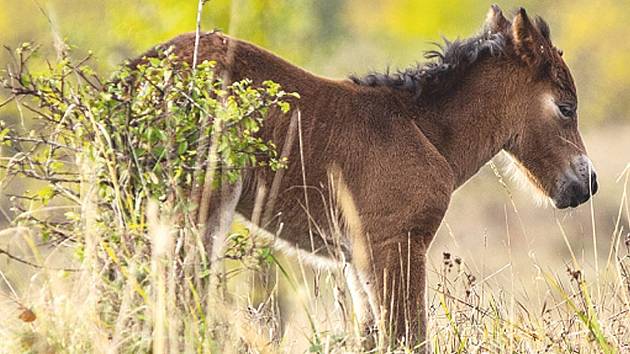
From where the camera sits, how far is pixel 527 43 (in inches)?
284

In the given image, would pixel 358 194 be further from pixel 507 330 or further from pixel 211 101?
pixel 211 101

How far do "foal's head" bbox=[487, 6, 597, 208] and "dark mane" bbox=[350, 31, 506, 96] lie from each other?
13cm

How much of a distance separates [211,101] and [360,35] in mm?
25237

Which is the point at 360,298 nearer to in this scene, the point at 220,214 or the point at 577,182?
the point at 220,214

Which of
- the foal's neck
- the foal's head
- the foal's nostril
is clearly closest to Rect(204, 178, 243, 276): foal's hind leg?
the foal's neck

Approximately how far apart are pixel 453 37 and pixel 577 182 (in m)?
17.8

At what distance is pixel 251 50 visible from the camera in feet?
20.7

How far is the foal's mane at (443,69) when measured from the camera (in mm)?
7035

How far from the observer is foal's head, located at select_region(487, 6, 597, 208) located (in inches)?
284

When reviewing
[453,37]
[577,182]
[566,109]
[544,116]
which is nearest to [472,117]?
[544,116]

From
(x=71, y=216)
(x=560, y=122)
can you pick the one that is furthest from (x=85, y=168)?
(x=560, y=122)

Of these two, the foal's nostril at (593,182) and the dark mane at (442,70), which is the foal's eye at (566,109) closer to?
the foal's nostril at (593,182)

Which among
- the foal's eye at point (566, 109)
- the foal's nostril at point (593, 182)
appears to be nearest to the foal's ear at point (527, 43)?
the foal's eye at point (566, 109)

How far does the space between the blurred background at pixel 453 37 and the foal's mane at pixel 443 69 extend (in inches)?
24.3
